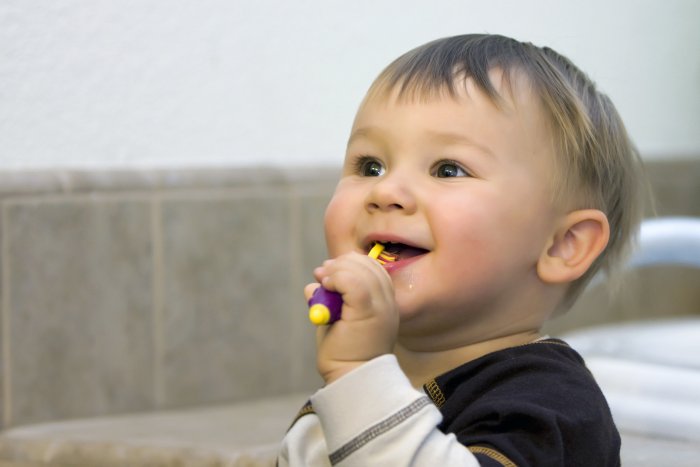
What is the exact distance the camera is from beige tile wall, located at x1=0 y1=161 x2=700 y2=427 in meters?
1.42

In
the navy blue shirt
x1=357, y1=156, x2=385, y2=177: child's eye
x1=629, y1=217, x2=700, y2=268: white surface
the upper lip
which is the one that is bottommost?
x1=629, y1=217, x2=700, y2=268: white surface

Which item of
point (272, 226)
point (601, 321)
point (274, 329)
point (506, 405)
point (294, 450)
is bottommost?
point (601, 321)

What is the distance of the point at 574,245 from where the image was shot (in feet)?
3.07

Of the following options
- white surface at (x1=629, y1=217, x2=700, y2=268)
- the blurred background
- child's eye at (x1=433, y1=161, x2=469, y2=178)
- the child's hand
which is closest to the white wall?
the blurred background

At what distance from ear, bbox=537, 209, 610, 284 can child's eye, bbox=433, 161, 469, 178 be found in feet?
0.34

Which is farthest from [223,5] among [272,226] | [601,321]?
[601,321]

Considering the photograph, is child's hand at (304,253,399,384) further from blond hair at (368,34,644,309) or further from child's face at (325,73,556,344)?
blond hair at (368,34,644,309)

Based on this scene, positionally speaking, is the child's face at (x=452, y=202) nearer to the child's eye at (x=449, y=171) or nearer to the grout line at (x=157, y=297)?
the child's eye at (x=449, y=171)

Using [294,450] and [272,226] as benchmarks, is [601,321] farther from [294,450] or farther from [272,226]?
[294,450]

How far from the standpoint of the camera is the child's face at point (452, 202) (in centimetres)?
85

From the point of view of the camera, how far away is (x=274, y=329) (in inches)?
65.4

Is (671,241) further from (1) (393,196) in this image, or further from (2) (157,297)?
(2) (157,297)

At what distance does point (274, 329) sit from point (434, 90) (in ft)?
2.71

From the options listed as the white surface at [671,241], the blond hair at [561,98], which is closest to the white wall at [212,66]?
the white surface at [671,241]
